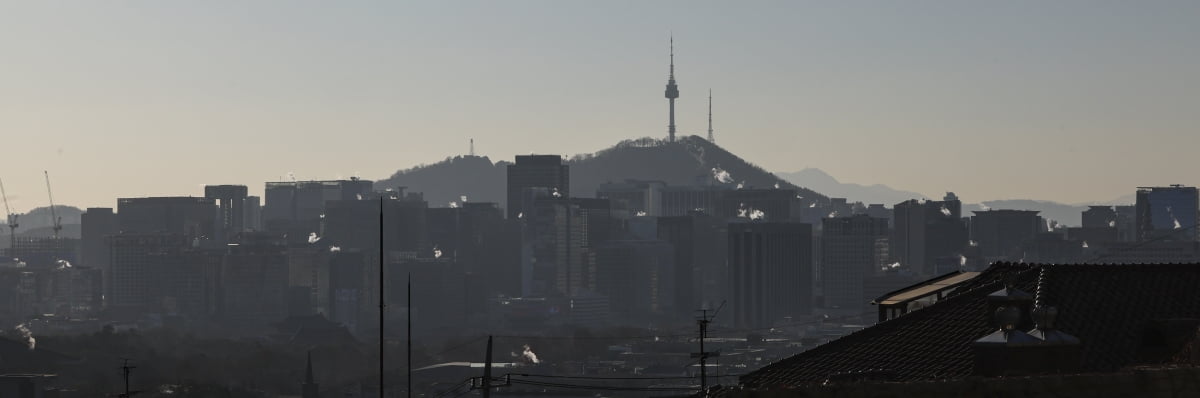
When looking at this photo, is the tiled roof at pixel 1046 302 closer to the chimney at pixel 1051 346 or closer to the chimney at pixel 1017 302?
the chimney at pixel 1017 302

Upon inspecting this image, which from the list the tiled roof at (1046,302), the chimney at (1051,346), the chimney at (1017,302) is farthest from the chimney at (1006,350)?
the tiled roof at (1046,302)

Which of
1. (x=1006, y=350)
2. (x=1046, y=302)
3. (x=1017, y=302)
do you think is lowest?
(x=1006, y=350)

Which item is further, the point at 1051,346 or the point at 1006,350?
the point at 1051,346

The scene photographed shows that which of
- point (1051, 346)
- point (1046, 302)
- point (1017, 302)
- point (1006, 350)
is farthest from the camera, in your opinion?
point (1046, 302)

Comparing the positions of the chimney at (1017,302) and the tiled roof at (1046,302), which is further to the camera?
the tiled roof at (1046,302)

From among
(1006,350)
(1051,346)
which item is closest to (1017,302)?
(1051,346)

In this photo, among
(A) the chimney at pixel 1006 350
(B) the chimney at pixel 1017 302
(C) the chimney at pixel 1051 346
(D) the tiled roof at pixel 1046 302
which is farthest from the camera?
(D) the tiled roof at pixel 1046 302

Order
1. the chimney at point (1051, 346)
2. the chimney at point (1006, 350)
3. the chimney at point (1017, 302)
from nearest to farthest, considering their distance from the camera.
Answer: the chimney at point (1006, 350), the chimney at point (1051, 346), the chimney at point (1017, 302)

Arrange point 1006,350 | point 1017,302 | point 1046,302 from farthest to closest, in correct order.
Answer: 1. point 1046,302
2. point 1017,302
3. point 1006,350

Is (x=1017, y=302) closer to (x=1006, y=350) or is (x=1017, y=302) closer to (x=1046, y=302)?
(x=1006, y=350)

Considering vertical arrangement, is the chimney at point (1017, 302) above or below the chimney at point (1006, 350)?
above
